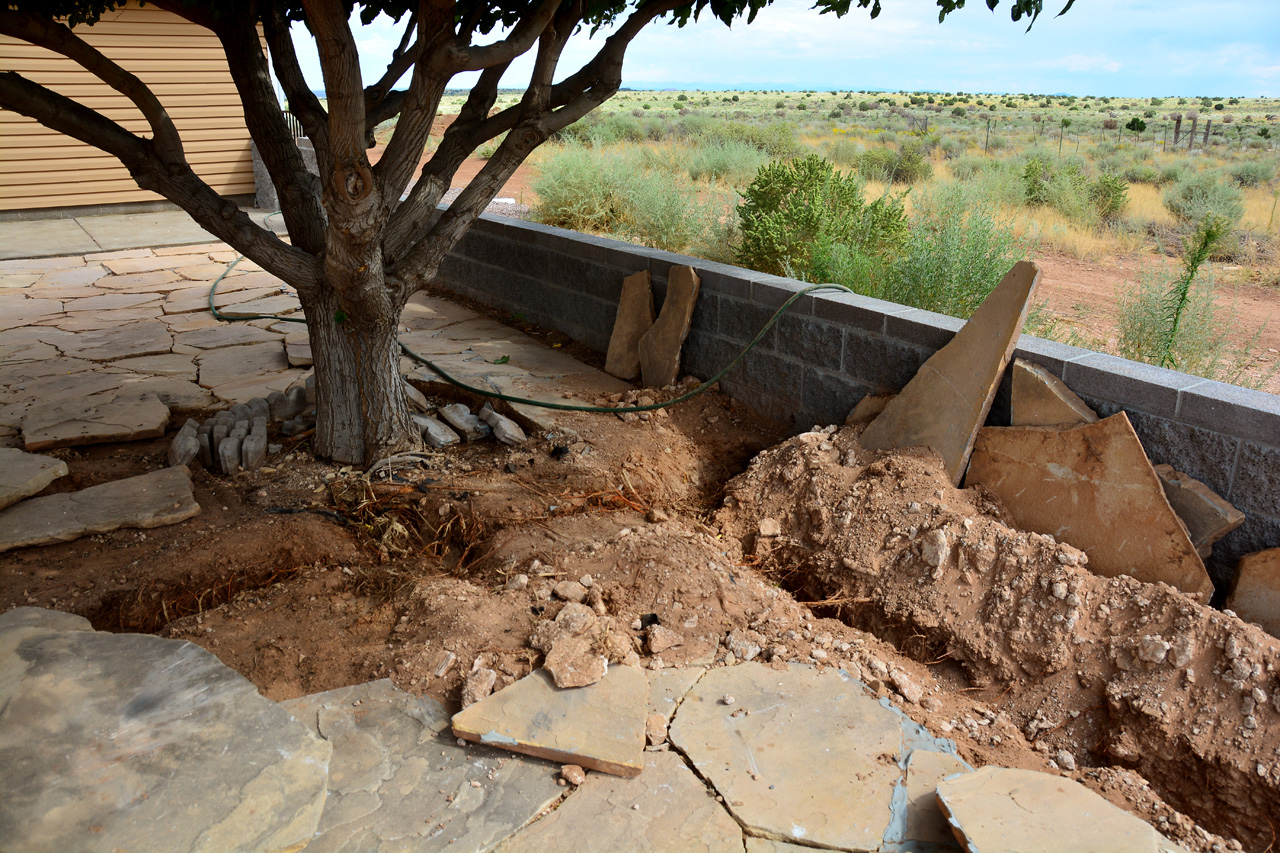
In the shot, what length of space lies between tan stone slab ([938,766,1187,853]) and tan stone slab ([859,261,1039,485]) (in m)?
1.43

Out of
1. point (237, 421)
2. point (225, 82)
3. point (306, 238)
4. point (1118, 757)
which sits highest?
point (225, 82)

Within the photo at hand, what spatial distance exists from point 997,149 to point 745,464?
71.7 feet

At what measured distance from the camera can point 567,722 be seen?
2365 millimetres

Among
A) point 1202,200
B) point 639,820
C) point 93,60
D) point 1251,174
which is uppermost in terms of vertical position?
point 93,60

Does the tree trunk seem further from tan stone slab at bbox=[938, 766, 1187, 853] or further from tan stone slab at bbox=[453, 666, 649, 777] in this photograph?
tan stone slab at bbox=[938, 766, 1187, 853]

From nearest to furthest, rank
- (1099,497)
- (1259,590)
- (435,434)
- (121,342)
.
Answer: (1259,590), (1099,497), (435,434), (121,342)

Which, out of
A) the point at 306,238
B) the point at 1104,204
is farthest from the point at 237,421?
the point at 1104,204

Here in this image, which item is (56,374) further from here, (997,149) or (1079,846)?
(997,149)

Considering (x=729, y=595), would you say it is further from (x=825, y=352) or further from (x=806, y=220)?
(x=806, y=220)

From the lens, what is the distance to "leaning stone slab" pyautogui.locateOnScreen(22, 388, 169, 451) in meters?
4.20

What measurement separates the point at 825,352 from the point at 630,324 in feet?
4.93

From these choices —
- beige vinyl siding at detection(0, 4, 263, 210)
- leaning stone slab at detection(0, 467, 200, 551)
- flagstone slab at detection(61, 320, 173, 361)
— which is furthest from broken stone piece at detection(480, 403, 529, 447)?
beige vinyl siding at detection(0, 4, 263, 210)

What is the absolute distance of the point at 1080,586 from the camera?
2783 mm

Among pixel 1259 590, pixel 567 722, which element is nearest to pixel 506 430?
pixel 567 722
